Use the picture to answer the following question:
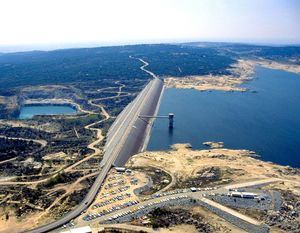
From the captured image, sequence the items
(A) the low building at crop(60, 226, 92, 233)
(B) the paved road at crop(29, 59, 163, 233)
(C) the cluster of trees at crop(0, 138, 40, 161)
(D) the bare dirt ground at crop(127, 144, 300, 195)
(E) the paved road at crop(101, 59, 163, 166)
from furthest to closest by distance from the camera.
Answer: (C) the cluster of trees at crop(0, 138, 40, 161) → (E) the paved road at crop(101, 59, 163, 166) → (D) the bare dirt ground at crop(127, 144, 300, 195) → (B) the paved road at crop(29, 59, 163, 233) → (A) the low building at crop(60, 226, 92, 233)

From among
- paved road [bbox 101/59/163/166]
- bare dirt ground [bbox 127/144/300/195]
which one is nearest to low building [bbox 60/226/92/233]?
bare dirt ground [bbox 127/144/300/195]

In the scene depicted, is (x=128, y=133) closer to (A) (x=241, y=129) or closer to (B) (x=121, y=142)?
(B) (x=121, y=142)

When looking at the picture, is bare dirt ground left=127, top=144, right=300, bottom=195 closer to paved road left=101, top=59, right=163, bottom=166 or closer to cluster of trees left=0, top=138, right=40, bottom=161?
paved road left=101, top=59, right=163, bottom=166

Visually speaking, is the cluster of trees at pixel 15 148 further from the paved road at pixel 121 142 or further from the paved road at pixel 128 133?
the paved road at pixel 121 142

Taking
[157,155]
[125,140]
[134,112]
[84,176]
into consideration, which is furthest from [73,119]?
[84,176]

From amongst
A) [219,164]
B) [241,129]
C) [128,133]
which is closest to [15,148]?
[128,133]

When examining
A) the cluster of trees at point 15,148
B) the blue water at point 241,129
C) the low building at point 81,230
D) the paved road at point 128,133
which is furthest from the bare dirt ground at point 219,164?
the cluster of trees at point 15,148

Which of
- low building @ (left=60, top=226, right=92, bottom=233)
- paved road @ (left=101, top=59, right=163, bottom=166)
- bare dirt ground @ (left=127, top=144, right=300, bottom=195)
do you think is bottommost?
bare dirt ground @ (left=127, top=144, right=300, bottom=195)

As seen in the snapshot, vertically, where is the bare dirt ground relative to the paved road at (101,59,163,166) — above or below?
below

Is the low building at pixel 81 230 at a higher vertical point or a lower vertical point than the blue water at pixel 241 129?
lower
